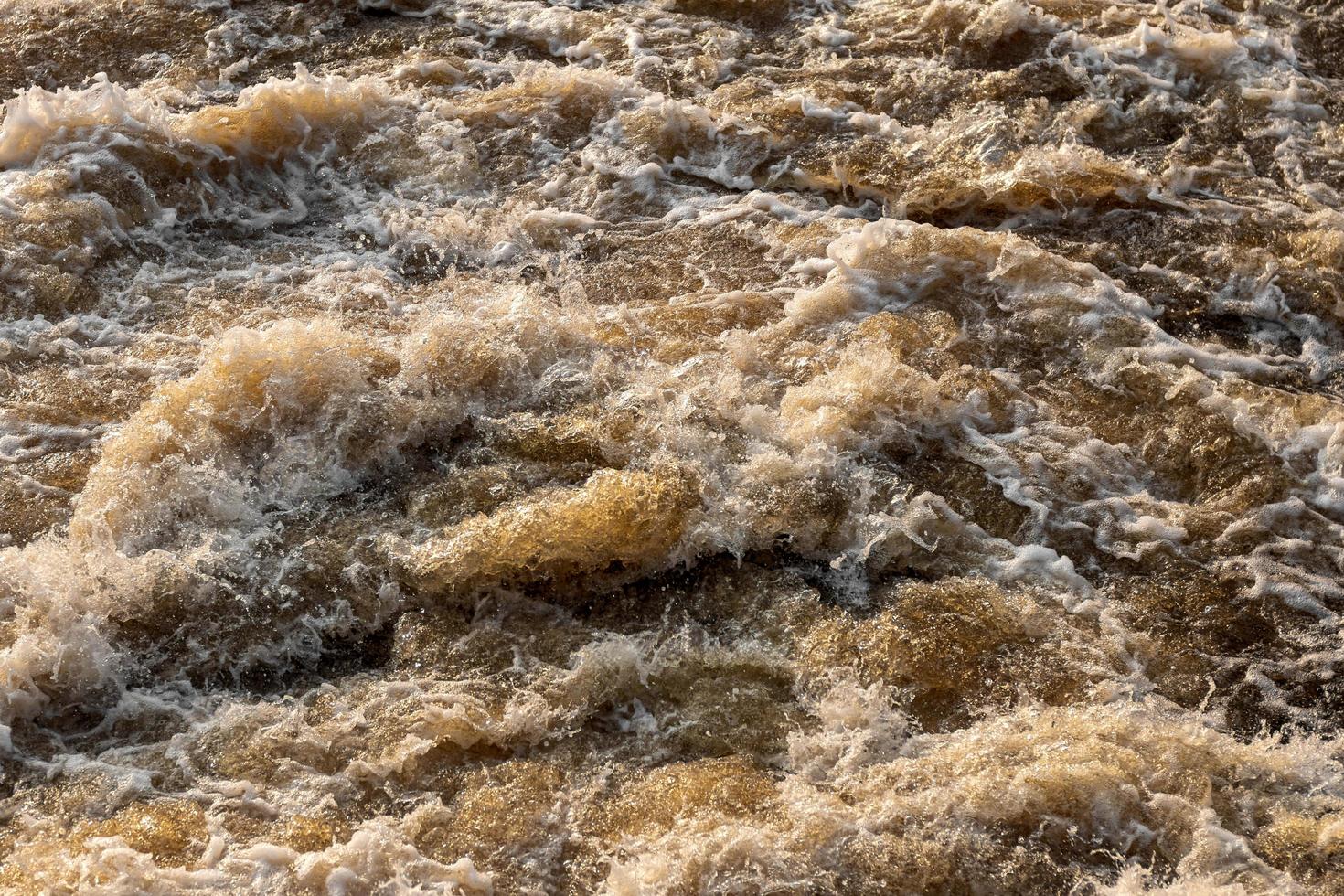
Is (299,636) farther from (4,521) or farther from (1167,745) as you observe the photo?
(1167,745)

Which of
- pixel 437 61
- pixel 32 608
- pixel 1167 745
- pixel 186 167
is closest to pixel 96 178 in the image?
pixel 186 167

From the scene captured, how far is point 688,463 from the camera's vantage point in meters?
5.09

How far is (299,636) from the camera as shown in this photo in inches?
180

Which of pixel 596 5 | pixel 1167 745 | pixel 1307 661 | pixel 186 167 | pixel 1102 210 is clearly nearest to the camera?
pixel 1167 745

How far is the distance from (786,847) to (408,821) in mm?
1224

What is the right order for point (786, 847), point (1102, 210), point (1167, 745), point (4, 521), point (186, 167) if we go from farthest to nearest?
point (186, 167)
point (1102, 210)
point (4, 521)
point (1167, 745)
point (786, 847)

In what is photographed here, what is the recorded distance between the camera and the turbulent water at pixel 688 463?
154 inches

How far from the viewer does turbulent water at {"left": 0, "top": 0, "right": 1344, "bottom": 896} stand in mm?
3920

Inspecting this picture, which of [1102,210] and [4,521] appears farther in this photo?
[1102,210]

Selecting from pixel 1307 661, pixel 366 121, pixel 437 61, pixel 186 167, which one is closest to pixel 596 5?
pixel 437 61

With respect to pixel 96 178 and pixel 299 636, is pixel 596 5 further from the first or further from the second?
pixel 299 636

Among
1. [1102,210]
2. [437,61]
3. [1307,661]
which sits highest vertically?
[437,61]

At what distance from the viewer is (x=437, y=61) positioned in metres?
8.19

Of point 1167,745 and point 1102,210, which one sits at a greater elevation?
point 1102,210
